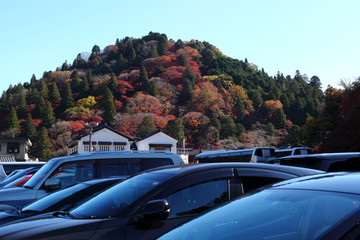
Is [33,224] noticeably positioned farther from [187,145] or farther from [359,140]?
[187,145]

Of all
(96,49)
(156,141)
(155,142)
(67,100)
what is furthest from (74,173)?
(96,49)

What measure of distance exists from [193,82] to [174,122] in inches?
819

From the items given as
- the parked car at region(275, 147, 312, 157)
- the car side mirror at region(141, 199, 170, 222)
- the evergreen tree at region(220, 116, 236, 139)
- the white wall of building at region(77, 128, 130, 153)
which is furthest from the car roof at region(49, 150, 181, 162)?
the evergreen tree at region(220, 116, 236, 139)

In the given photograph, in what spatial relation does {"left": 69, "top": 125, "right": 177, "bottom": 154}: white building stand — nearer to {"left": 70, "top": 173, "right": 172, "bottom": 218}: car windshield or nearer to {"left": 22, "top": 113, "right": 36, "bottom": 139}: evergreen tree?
{"left": 22, "top": 113, "right": 36, "bottom": 139}: evergreen tree

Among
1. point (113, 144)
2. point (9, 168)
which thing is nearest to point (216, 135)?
point (113, 144)

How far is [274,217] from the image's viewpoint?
249cm

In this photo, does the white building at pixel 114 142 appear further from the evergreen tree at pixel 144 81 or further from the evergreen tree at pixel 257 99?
the evergreen tree at pixel 257 99

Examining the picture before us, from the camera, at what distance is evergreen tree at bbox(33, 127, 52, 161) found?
55.4 metres

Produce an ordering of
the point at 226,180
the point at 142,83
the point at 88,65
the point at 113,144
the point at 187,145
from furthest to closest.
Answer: the point at 88,65 → the point at 142,83 → the point at 187,145 → the point at 113,144 → the point at 226,180

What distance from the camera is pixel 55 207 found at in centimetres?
517

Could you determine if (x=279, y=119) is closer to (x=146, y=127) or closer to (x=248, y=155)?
(x=146, y=127)

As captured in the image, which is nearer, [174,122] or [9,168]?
[9,168]

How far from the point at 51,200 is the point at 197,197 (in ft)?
8.00

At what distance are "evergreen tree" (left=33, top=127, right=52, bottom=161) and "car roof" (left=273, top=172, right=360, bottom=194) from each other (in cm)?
5575
